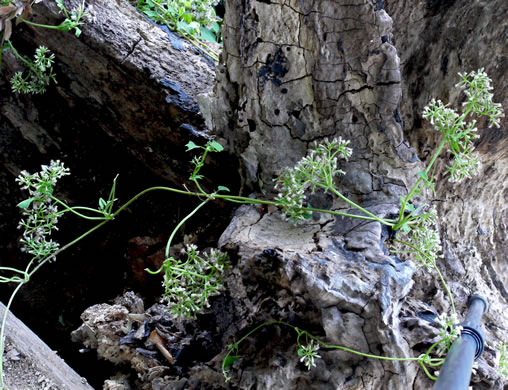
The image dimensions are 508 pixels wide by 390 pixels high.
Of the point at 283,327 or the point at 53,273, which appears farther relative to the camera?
the point at 53,273

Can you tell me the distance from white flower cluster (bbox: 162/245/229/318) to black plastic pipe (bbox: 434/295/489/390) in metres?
0.61

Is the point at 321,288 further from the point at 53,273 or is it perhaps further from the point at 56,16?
the point at 53,273

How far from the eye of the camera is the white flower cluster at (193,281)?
1.20 m

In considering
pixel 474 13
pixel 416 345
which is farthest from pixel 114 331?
pixel 474 13

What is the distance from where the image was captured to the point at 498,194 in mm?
2029

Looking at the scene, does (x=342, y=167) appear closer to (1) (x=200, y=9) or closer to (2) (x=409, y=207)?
Result: (2) (x=409, y=207)

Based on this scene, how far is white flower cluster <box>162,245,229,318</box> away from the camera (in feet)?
3.95

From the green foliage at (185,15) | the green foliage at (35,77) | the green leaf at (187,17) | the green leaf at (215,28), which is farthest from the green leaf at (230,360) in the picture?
the green leaf at (215,28)

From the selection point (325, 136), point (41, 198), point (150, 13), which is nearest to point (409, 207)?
point (325, 136)

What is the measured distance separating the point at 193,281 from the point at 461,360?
696mm

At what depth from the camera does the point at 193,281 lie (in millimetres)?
1232

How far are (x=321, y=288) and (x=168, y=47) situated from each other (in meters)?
1.17

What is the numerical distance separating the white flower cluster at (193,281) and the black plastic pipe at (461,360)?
2.00 feet

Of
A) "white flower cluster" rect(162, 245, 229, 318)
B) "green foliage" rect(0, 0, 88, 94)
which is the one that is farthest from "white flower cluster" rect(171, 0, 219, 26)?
"white flower cluster" rect(162, 245, 229, 318)
